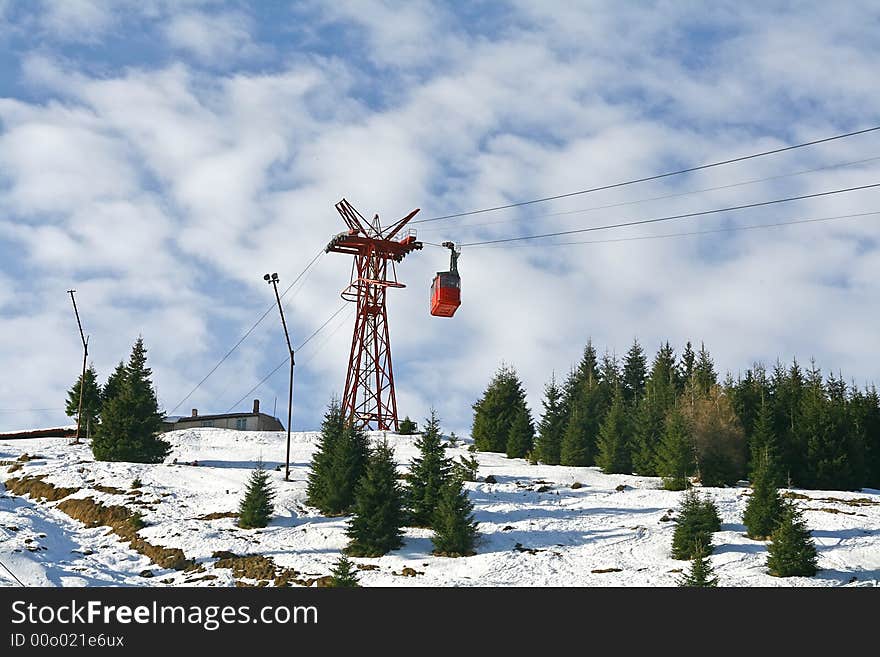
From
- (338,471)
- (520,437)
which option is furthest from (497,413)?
(338,471)

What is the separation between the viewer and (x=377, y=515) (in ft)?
131

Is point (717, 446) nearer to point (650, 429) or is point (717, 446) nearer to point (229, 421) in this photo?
point (650, 429)

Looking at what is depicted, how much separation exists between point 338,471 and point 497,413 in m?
22.4

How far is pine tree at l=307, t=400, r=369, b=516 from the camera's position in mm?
44781

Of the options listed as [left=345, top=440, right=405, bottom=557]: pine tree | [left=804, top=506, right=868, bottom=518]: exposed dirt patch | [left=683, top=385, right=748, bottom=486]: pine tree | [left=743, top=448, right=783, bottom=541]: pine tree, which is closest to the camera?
[left=345, top=440, right=405, bottom=557]: pine tree

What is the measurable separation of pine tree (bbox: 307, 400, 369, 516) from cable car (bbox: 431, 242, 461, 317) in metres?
13.0

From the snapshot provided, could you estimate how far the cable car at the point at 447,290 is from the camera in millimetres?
57875

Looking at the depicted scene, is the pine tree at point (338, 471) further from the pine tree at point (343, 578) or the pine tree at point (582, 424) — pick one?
the pine tree at point (582, 424)

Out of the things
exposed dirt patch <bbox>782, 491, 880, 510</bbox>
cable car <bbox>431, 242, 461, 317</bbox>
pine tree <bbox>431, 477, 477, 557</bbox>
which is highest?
cable car <bbox>431, 242, 461, 317</bbox>

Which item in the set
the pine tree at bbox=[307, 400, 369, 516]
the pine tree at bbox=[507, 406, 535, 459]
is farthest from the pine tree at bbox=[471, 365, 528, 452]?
the pine tree at bbox=[307, 400, 369, 516]

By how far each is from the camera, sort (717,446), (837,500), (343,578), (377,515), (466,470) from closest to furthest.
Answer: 1. (343,578)
2. (377,515)
3. (466,470)
4. (837,500)
5. (717,446)

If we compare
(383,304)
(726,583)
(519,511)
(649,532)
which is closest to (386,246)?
(383,304)

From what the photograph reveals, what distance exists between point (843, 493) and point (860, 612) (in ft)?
90.9

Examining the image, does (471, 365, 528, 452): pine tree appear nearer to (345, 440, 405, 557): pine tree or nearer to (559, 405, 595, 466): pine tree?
(559, 405, 595, 466): pine tree
